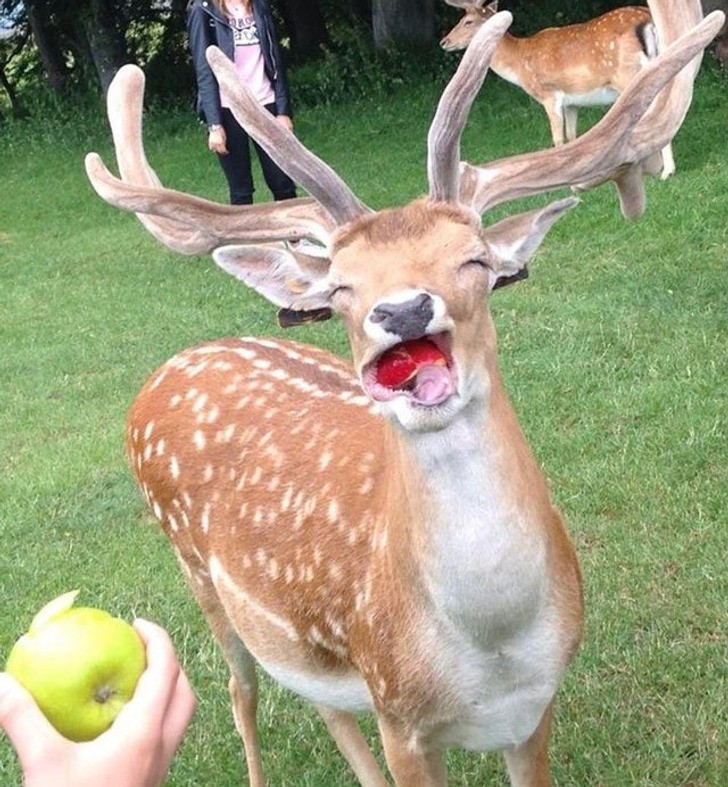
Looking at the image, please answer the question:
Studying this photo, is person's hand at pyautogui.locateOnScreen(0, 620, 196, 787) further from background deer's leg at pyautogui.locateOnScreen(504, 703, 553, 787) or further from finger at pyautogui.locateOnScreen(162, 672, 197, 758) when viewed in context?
background deer's leg at pyautogui.locateOnScreen(504, 703, 553, 787)

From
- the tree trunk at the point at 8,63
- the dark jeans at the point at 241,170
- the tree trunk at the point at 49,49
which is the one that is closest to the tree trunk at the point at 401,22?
the tree trunk at the point at 49,49

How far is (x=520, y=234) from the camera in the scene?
9.27 ft

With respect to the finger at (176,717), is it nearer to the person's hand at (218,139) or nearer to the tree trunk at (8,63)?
the person's hand at (218,139)

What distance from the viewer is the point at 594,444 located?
213 inches

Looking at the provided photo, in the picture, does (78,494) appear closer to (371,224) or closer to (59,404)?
(59,404)

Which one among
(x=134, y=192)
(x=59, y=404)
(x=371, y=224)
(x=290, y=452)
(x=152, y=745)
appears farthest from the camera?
(x=59, y=404)

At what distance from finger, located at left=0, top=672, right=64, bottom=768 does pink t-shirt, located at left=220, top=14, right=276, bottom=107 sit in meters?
6.77

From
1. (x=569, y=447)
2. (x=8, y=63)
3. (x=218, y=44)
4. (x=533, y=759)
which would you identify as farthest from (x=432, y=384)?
(x=8, y=63)

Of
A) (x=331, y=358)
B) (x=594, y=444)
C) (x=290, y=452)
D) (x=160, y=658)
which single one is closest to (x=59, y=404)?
(x=594, y=444)

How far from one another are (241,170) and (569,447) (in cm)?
399

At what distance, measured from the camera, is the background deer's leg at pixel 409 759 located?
9.51 feet

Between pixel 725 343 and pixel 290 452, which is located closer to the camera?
pixel 290 452

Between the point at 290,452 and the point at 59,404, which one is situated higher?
the point at 290,452

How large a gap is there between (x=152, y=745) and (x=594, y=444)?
392 cm
